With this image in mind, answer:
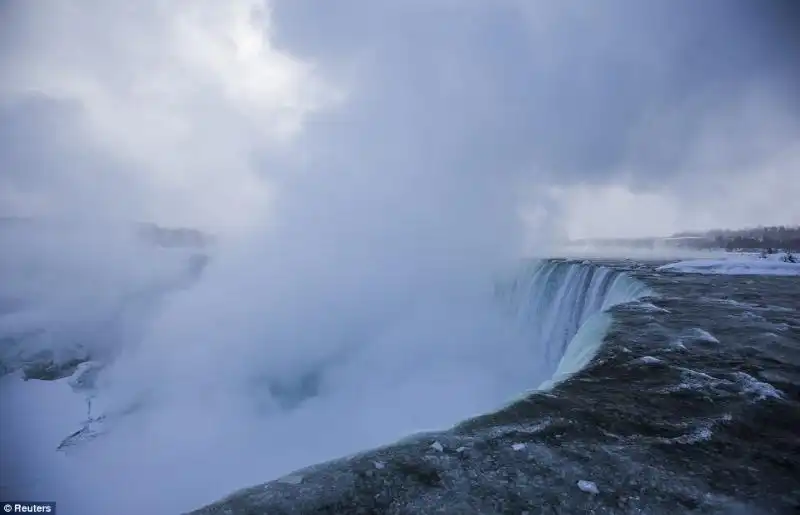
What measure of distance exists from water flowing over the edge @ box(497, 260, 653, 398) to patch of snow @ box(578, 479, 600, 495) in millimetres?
4137

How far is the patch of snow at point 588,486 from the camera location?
3.50 meters

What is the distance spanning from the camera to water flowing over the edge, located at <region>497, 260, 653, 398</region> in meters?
9.72

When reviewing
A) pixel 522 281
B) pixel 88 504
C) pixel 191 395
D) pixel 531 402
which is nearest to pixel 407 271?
pixel 522 281

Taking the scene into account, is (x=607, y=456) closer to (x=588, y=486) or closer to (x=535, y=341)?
(x=588, y=486)

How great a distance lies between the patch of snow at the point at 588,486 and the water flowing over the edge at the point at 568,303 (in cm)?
414

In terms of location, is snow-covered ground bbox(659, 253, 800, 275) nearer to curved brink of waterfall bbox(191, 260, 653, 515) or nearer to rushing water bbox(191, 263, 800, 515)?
curved brink of waterfall bbox(191, 260, 653, 515)

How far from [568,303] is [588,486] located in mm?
15862

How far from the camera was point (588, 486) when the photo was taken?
11.7 ft

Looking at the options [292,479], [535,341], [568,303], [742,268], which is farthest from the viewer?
[742,268]

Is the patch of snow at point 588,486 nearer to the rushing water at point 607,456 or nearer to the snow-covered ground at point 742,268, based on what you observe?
the rushing water at point 607,456

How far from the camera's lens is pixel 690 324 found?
993cm

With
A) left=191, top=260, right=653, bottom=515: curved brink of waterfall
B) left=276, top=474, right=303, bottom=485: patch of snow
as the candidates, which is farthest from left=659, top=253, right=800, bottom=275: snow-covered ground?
left=276, top=474, right=303, bottom=485: patch of snow

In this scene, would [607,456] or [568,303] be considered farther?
[568,303]

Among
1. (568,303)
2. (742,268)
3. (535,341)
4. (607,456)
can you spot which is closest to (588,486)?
(607,456)
